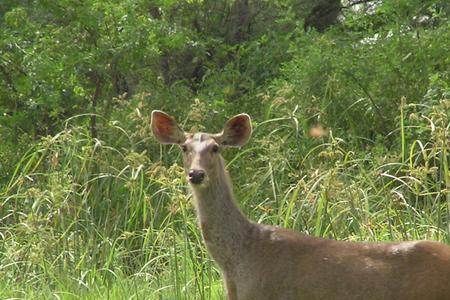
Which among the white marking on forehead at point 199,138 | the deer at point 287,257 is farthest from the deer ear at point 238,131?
the white marking on forehead at point 199,138

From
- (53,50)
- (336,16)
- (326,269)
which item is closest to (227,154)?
(53,50)

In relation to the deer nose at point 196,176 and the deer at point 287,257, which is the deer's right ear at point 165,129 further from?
the deer nose at point 196,176

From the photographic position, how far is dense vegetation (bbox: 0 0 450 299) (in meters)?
10.1

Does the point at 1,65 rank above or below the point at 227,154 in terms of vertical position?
above

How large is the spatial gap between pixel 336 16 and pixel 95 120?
5.54 m

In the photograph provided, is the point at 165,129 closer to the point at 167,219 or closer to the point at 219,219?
the point at 219,219

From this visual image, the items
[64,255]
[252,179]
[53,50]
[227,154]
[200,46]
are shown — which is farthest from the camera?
[200,46]

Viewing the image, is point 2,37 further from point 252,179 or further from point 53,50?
point 252,179

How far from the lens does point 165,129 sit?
8.94 m

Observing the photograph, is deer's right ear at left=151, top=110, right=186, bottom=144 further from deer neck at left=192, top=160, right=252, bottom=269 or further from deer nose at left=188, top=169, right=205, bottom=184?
deer nose at left=188, top=169, right=205, bottom=184

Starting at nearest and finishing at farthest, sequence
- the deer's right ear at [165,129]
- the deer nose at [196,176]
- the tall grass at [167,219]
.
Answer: the deer nose at [196,176] < the deer's right ear at [165,129] < the tall grass at [167,219]

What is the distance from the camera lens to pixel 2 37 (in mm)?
15062

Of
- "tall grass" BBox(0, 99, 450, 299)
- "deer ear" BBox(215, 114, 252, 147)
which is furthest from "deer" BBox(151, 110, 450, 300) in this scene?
"tall grass" BBox(0, 99, 450, 299)

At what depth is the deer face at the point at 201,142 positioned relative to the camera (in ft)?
27.0
